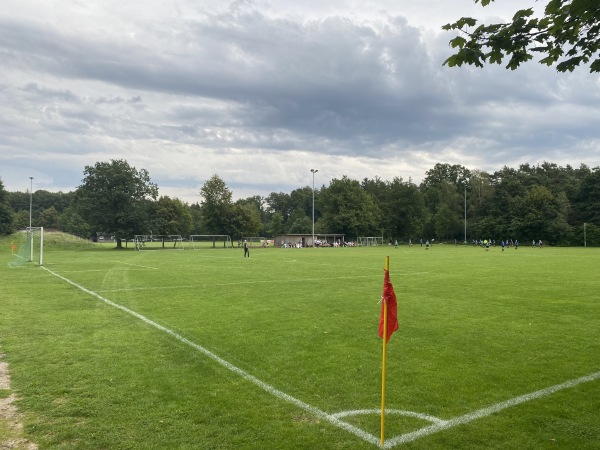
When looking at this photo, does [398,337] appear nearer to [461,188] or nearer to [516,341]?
[516,341]

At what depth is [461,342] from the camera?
8.74 meters

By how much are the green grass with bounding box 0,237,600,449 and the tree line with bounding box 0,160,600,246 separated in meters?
58.8

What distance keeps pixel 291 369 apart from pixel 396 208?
9816cm

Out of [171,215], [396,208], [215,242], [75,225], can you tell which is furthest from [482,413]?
[75,225]

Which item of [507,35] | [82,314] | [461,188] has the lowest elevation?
[82,314]

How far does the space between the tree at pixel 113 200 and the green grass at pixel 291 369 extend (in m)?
56.7

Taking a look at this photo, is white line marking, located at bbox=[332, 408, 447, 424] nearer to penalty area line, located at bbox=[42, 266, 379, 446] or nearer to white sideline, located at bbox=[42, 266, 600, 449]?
white sideline, located at bbox=[42, 266, 600, 449]

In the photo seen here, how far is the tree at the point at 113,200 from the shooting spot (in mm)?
67125

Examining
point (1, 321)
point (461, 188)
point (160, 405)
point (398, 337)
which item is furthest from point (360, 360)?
point (461, 188)

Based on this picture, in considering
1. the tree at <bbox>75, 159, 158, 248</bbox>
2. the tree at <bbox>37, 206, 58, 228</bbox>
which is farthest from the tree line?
the tree at <bbox>37, 206, 58, 228</bbox>

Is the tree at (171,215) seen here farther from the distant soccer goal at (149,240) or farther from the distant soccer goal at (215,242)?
the distant soccer goal at (215,242)

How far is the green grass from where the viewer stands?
15.7 feet

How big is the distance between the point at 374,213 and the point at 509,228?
28.3 metres

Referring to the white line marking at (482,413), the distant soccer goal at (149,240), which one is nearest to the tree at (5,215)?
the distant soccer goal at (149,240)
